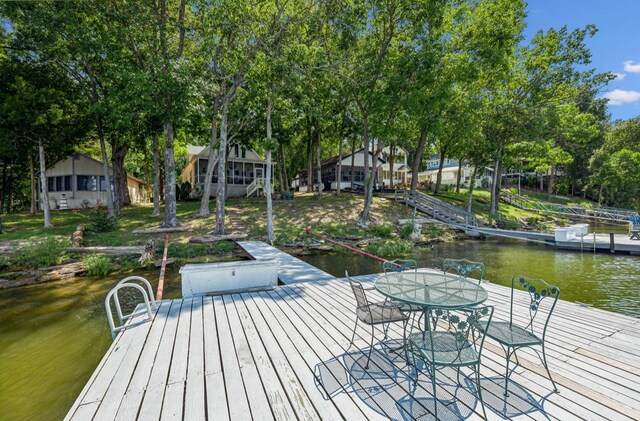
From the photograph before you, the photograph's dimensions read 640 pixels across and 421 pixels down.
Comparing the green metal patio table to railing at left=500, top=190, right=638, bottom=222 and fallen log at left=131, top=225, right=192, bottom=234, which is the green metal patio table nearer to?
fallen log at left=131, top=225, right=192, bottom=234

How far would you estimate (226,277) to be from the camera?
18.8 ft

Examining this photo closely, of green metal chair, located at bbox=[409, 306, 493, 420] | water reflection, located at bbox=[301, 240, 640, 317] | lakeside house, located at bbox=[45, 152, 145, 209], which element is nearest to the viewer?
green metal chair, located at bbox=[409, 306, 493, 420]

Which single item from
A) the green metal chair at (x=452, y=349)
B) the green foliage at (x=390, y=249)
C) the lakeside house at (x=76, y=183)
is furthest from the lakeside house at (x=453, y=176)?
the green metal chair at (x=452, y=349)

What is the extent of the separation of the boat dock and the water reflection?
12.0 feet

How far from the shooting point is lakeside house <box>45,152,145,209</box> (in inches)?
880

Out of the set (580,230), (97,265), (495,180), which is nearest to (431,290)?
(97,265)

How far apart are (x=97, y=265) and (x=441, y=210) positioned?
18715 mm

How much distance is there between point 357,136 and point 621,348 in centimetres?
2328

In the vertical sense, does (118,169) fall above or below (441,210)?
above

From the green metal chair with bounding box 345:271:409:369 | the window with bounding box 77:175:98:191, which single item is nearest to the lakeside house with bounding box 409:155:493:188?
the window with bounding box 77:175:98:191

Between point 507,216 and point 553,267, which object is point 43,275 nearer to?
point 553,267

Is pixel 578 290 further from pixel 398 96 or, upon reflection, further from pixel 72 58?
pixel 72 58

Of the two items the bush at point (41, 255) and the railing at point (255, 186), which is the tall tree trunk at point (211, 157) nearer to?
the bush at point (41, 255)

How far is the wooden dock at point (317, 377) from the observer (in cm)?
249
